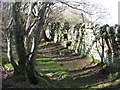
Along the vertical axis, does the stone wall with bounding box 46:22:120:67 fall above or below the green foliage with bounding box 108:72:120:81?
above

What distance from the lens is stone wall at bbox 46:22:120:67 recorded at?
409 inches

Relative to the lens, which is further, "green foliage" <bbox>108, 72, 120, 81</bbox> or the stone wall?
the stone wall

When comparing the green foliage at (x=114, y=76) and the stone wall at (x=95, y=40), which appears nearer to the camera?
the green foliage at (x=114, y=76)

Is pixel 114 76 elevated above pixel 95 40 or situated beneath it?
situated beneath

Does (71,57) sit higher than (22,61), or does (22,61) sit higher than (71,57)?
(22,61)

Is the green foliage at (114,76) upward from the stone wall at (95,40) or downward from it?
downward

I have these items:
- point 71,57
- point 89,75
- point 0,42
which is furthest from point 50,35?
point 89,75

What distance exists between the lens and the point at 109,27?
10.9m

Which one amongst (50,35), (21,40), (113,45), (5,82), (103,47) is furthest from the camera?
(50,35)

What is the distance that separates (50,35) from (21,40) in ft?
57.5

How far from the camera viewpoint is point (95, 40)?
1273 cm

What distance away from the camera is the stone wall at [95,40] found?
1038 cm

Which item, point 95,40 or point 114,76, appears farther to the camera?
point 95,40

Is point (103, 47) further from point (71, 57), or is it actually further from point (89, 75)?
point (71, 57)
